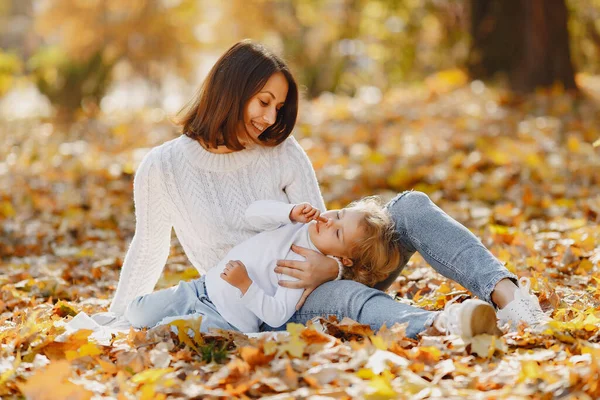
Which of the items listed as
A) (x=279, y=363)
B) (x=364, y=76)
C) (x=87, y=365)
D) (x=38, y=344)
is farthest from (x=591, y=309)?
(x=364, y=76)

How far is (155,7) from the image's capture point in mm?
19031

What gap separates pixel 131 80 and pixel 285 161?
18.2 metres

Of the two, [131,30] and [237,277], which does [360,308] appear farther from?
[131,30]

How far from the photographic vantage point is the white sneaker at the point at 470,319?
89.7 inches

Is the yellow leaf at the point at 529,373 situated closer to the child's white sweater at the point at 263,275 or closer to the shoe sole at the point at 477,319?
the shoe sole at the point at 477,319

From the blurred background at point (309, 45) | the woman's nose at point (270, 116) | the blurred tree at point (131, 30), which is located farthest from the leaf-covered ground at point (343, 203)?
the blurred tree at point (131, 30)

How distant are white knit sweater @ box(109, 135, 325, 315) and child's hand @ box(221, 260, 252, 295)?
43cm

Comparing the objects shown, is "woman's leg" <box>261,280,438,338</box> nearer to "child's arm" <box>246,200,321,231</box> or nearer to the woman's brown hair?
"child's arm" <box>246,200,321,231</box>

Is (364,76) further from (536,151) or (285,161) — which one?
(285,161)

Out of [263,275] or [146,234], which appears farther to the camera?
[146,234]

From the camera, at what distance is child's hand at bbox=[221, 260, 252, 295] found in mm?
2592

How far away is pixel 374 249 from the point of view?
2.67m

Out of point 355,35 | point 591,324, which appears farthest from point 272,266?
point 355,35

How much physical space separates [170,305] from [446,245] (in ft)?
3.36
